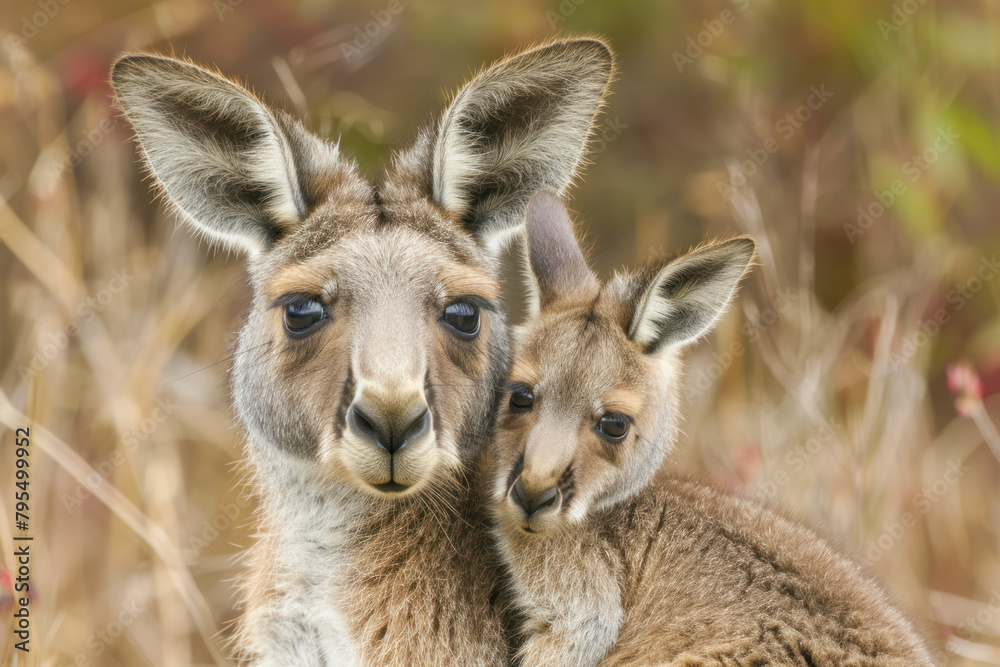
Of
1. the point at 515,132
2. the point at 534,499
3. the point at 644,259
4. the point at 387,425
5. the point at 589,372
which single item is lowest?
the point at 644,259

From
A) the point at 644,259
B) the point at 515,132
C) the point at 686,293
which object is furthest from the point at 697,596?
the point at 644,259

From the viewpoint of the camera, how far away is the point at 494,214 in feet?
13.5

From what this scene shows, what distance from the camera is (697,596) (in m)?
3.42

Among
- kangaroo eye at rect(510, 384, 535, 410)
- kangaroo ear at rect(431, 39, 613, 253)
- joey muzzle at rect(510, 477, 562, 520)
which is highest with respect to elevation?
kangaroo ear at rect(431, 39, 613, 253)

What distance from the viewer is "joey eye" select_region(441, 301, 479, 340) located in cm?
365

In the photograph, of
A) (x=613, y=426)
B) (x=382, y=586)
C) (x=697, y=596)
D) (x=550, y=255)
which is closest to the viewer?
(x=697, y=596)

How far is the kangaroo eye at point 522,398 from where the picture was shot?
11.6 ft

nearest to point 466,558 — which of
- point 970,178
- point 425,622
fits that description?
point 425,622

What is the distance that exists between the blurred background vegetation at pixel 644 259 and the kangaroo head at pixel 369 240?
584 mm

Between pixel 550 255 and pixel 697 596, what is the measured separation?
4.59 ft

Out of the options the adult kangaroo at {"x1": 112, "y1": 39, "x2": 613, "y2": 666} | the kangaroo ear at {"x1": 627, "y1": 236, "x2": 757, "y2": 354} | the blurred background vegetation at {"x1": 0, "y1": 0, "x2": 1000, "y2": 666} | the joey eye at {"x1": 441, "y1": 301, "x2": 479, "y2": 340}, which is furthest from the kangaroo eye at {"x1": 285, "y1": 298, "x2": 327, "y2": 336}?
the kangaroo ear at {"x1": 627, "y1": 236, "x2": 757, "y2": 354}

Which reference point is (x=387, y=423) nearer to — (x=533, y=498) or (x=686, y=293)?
(x=533, y=498)

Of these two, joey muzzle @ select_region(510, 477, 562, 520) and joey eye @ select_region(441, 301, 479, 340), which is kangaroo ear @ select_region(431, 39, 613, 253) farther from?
joey muzzle @ select_region(510, 477, 562, 520)

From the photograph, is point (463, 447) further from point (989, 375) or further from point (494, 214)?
point (989, 375)
